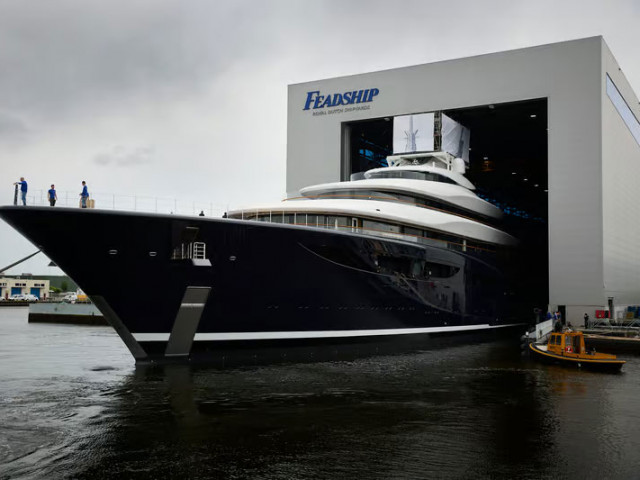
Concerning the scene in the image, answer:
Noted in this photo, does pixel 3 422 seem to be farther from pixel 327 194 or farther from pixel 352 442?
pixel 327 194

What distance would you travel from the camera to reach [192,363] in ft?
56.6

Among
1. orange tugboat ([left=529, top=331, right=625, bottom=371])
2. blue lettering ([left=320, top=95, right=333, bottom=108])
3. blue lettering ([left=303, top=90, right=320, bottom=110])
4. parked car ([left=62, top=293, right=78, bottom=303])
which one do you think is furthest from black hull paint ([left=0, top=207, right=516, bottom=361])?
parked car ([left=62, top=293, right=78, bottom=303])

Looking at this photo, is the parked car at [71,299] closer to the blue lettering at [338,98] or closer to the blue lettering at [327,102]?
the blue lettering at [338,98]

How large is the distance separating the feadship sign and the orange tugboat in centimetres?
1827

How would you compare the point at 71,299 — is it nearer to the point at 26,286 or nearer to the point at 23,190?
the point at 26,286

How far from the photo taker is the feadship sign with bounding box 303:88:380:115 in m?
35.0

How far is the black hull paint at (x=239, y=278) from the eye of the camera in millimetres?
15812

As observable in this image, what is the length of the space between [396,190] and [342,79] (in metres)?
12.9

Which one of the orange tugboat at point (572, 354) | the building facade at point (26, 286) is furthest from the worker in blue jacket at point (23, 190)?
the building facade at point (26, 286)

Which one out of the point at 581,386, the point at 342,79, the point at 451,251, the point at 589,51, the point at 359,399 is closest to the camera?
the point at 359,399

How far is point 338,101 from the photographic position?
35.9 m

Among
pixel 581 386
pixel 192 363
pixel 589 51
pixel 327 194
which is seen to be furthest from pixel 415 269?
pixel 589 51

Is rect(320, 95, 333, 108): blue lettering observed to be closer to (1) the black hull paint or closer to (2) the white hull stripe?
(1) the black hull paint

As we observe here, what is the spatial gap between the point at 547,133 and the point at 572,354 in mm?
18978
